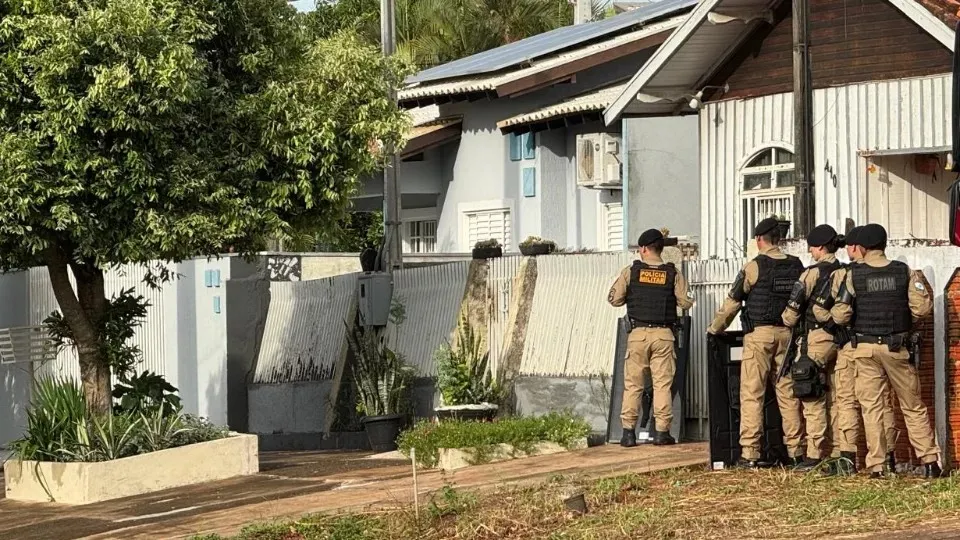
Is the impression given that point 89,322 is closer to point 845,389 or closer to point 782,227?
point 782,227

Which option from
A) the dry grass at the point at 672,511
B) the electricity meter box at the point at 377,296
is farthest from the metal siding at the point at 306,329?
the dry grass at the point at 672,511

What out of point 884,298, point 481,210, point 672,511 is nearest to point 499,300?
point 884,298

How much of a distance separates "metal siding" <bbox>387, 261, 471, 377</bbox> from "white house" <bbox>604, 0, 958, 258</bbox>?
2.56m

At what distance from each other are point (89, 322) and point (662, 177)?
353 inches

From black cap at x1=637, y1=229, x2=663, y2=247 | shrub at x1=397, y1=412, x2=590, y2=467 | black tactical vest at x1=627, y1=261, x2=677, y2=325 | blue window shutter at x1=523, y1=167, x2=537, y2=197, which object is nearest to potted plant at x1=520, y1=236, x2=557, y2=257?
shrub at x1=397, y1=412, x2=590, y2=467

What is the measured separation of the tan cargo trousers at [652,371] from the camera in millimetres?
14766

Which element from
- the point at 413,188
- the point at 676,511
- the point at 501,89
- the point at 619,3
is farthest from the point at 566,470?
the point at 619,3

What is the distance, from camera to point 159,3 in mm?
15352

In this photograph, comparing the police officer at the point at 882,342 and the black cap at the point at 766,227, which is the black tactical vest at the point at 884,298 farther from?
the black cap at the point at 766,227

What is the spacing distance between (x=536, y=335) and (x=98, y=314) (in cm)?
436

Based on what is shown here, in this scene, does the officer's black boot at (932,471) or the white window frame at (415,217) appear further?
the white window frame at (415,217)

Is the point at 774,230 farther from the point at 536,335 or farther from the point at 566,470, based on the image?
the point at 536,335

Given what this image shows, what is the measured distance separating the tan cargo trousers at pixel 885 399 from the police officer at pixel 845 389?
0.08 meters

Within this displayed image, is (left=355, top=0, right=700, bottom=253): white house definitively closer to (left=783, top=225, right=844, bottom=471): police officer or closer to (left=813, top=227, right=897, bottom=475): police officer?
(left=783, top=225, right=844, bottom=471): police officer
